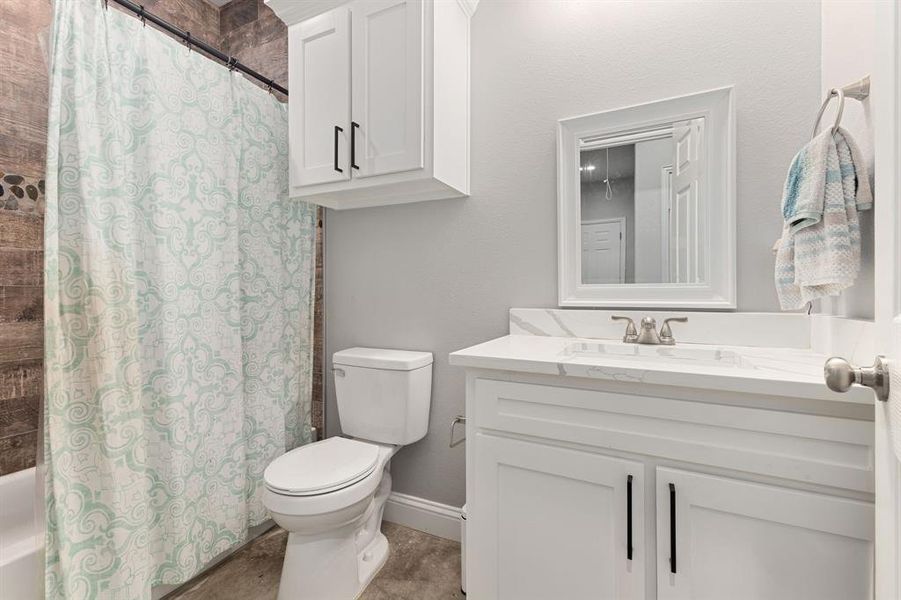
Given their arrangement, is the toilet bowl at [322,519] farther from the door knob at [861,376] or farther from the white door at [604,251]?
the door knob at [861,376]

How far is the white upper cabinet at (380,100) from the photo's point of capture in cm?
142

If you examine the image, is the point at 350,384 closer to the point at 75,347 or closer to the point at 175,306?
the point at 175,306

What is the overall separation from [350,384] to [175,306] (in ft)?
2.30

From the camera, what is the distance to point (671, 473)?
0.90m

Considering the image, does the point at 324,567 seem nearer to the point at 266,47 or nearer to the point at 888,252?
the point at 888,252

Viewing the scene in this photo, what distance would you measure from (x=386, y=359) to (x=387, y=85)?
1.05m

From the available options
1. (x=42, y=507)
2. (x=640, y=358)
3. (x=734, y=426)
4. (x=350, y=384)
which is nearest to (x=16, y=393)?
(x=42, y=507)

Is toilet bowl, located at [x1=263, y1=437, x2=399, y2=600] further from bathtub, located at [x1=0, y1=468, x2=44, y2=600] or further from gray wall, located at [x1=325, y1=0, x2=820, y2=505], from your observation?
bathtub, located at [x1=0, y1=468, x2=44, y2=600]

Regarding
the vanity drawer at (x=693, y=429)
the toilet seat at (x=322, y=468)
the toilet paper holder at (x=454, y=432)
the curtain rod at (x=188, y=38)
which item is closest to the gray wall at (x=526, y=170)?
the toilet paper holder at (x=454, y=432)

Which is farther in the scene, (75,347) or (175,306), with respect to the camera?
(175,306)

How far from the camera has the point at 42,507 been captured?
45.6 inches

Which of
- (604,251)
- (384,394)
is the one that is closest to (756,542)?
(604,251)

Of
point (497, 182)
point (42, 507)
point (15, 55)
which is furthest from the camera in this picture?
point (497, 182)

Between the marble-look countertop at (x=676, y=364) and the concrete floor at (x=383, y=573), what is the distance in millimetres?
929
